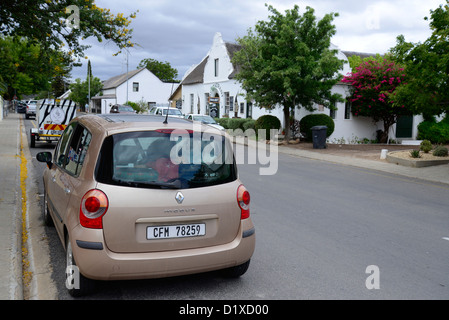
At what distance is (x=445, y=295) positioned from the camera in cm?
422

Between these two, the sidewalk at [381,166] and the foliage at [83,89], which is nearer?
the sidewalk at [381,166]

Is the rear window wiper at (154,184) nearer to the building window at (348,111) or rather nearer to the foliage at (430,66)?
the foliage at (430,66)

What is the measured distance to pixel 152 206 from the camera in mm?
3762

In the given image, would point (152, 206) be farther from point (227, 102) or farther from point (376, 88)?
point (227, 102)

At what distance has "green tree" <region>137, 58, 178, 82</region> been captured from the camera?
104m

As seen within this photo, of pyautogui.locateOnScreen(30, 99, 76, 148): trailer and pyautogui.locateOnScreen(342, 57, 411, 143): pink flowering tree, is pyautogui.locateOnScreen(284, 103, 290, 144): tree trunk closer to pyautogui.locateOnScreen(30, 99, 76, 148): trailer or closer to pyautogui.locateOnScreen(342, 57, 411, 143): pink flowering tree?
pyautogui.locateOnScreen(342, 57, 411, 143): pink flowering tree

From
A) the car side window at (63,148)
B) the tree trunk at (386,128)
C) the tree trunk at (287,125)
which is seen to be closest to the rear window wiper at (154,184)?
the car side window at (63,148)

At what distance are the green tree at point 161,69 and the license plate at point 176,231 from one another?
4040 inches

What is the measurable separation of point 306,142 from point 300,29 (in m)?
6.99

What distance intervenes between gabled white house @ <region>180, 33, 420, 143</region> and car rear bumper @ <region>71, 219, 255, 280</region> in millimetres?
20714

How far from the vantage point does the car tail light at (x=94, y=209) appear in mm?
3672

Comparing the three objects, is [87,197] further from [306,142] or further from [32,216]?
[306,142]

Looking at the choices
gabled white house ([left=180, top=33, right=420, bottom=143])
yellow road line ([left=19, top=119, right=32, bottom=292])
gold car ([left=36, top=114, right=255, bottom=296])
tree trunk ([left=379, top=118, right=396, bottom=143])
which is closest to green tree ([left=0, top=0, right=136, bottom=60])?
yellow road line ([left=19, top=119, right=32, bottom=292])

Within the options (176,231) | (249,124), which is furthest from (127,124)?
(249,124)
